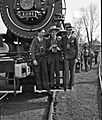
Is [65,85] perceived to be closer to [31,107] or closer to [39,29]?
[31,107]

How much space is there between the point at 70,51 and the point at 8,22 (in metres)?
1.82

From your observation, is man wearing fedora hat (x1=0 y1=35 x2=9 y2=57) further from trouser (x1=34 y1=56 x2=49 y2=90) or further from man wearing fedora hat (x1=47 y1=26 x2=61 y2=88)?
man wearing fedora hat (x1=47 y1=26 x2=61 y2=88)

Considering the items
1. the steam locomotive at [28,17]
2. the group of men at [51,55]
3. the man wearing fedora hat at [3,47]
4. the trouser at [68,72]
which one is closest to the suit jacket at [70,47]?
the group of men at [51,55]

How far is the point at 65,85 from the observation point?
17.4 ft

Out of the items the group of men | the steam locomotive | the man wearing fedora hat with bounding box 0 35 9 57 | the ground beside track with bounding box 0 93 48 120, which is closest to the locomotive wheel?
the steam locomotive

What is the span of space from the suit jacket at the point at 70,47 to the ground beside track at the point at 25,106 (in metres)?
1.17

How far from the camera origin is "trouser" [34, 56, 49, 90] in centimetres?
525

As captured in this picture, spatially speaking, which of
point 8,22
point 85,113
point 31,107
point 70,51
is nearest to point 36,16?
point 8,22

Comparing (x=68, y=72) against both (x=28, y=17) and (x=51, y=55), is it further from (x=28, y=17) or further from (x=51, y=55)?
(x=28, y=17)

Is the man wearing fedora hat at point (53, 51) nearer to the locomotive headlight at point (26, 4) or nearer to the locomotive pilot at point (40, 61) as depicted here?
the locomotive pilot at point (40, 61)

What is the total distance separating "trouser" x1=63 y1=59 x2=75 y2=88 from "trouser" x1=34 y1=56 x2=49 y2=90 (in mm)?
446

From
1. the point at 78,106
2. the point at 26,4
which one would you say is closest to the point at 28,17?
the point at 26,4

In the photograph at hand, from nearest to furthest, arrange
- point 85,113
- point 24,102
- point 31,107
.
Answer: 1. point 85,113
2. point 31,107
3. point 24,102

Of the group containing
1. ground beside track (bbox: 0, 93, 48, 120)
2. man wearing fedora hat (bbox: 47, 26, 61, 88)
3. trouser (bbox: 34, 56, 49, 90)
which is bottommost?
ground beside track (bbox: 0, 93, 48, 120)
